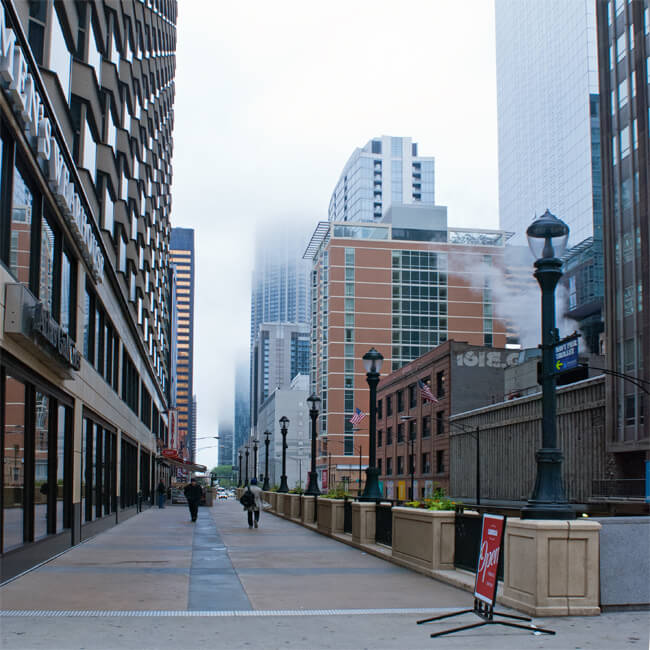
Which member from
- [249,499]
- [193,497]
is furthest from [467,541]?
[193,497]

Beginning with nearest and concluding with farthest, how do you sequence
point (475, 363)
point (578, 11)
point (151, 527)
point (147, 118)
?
point (151, 527)
point (147, 118)
point (475, 363)
point (578, 11)

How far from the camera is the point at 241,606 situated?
37.0 ft

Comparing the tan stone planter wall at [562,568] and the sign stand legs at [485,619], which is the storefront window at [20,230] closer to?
the sign stand legs at [485,619]

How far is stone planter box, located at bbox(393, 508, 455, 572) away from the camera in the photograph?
47.6 ft

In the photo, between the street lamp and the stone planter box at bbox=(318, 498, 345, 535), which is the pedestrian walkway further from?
the stone planter box at bbox=(318, 498, 345, 535)

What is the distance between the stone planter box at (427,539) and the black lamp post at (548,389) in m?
3.26

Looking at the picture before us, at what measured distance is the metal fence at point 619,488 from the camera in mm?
46188

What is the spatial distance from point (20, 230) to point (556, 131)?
106m

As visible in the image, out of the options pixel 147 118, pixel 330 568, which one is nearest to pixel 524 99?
pixel 147 118

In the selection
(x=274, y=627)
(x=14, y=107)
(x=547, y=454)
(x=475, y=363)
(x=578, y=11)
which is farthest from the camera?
(x=578, y=11)

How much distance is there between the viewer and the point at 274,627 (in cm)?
978

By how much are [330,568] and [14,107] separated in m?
9.89

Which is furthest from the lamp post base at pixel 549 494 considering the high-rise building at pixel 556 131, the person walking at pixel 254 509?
the high-rise building at pixel 556 131

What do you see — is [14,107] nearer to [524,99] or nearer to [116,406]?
[116,406]
